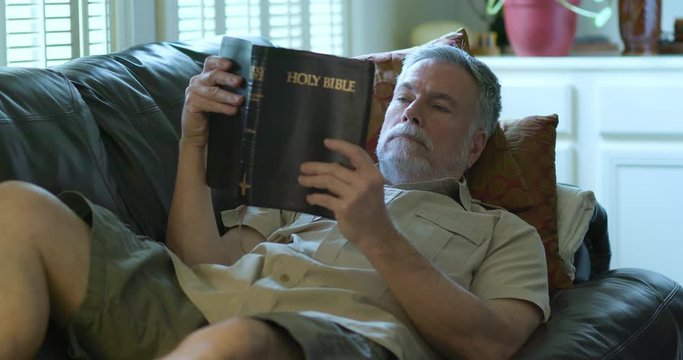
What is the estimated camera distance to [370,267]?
73.0 inches

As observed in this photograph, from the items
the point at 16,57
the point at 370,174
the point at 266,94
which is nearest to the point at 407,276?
the point at 370,174

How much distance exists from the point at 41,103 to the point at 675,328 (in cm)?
116

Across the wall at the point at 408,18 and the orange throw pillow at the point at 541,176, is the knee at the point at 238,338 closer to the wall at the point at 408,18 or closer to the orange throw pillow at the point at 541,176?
the orange throw pillow at the point at 541,176

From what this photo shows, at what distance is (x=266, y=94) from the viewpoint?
5.40 ft

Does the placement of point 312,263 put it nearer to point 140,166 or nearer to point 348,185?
point 348,185

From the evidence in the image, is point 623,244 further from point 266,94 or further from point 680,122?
point 266,94

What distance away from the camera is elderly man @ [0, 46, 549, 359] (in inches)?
60.2

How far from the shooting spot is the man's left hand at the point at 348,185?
162cm

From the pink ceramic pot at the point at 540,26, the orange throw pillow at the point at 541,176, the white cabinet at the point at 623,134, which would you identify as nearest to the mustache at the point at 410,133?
the orange throw pillow at the point at 541,176

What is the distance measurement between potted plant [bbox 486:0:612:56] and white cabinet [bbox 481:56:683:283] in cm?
10

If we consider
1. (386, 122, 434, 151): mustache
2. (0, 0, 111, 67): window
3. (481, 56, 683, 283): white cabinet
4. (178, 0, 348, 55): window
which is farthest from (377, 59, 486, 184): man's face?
(481, 56, 683, 283): white cabinet

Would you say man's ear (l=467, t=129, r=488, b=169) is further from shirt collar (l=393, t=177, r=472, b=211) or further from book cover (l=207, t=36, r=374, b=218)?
book cover (l=207, t=36, r=374, b=218)

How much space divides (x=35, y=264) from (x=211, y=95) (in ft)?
1.34

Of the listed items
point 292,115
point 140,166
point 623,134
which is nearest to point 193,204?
point 140,166
